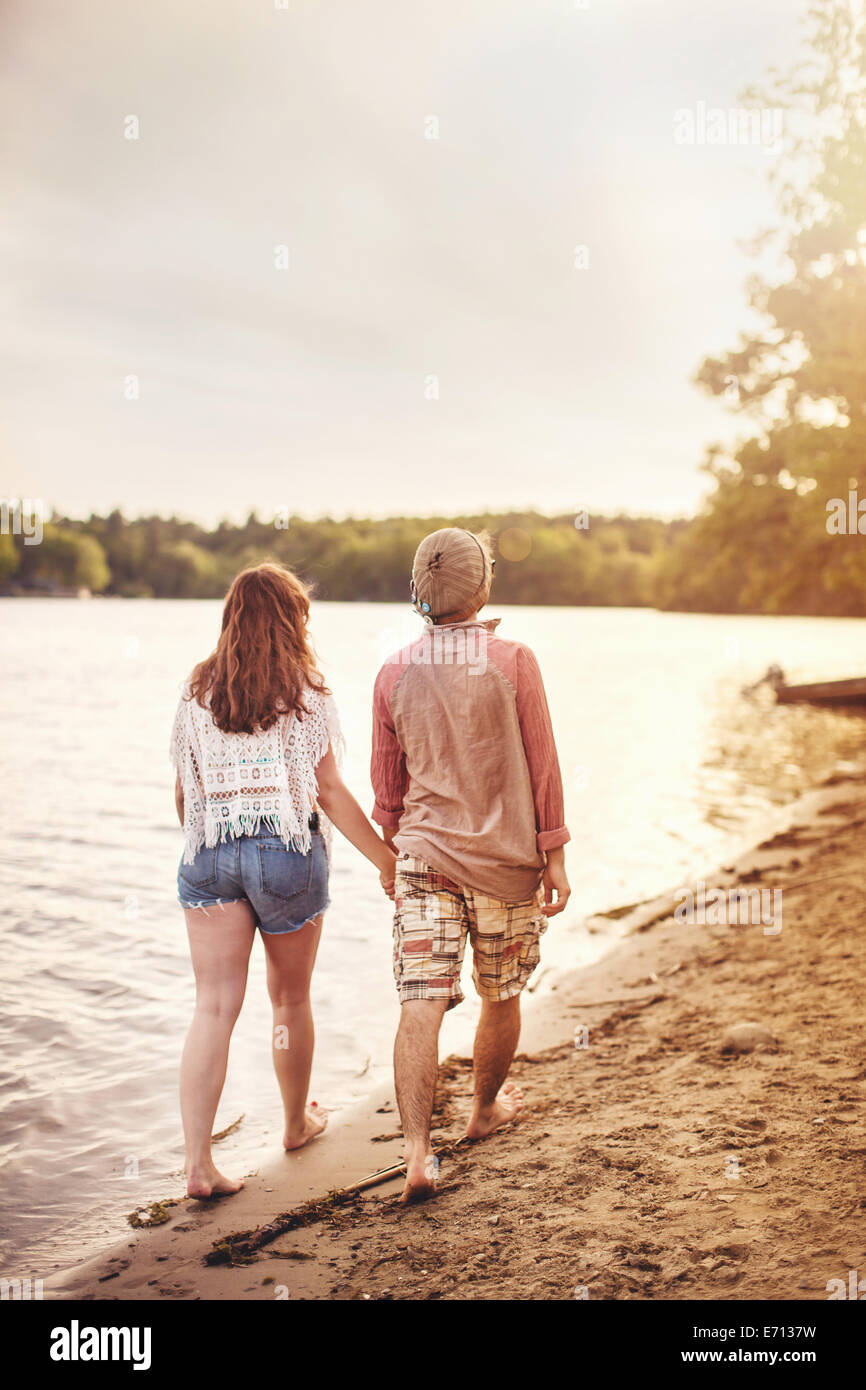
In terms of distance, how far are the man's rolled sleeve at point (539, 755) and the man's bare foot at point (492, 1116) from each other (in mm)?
1135

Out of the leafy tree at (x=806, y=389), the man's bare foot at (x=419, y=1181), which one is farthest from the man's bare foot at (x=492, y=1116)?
the leafy tree at (x=806, y=389)

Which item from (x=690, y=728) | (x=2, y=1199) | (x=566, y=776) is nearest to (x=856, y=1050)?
(x=2, y=1199)

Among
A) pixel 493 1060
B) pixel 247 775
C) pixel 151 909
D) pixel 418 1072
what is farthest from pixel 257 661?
pixel 151 909

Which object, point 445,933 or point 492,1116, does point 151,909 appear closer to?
point 492,1116

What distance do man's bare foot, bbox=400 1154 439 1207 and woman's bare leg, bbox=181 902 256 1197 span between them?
28.4 inches

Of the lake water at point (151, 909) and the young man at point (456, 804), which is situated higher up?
the young man at point (456, 804)

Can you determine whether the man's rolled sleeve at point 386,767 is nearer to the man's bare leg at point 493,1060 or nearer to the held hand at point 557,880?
the held hand at point 557,880

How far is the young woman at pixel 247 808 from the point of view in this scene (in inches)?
133

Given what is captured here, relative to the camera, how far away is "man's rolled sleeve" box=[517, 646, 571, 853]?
10.6ft

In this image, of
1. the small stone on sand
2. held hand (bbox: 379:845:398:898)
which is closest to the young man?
held hand (bbox: 379:845:398:898)

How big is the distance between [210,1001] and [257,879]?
18.0 inches

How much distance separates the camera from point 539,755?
3.27m

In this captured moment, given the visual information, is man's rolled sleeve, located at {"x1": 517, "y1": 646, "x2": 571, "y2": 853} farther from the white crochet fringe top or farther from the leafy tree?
the leafy tree
